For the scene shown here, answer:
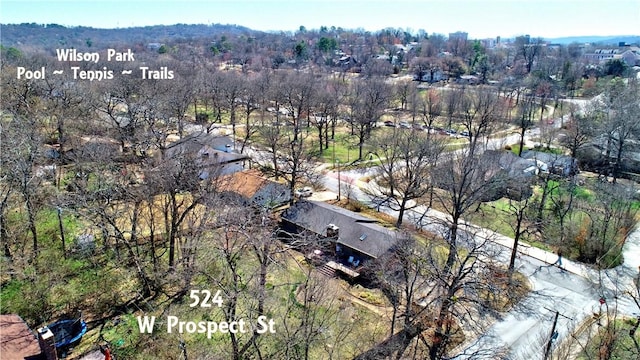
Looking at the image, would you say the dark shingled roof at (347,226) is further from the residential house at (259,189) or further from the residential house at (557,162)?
the residential house at (557,162)

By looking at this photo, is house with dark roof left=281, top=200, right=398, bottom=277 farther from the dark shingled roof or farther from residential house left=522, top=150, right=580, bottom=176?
residential house left=522, top=150, right=580, bottom=176

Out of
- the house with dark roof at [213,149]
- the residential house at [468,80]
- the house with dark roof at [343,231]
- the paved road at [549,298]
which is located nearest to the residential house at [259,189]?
the house with dark roof at [213,149]

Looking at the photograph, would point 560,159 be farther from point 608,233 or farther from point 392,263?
point 392,263

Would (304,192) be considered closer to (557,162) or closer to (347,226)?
(347,226)

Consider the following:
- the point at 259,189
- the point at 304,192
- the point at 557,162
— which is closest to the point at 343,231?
the point at 259,189

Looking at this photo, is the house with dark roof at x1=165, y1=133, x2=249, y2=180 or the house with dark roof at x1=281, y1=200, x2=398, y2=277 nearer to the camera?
the house with dark roof at x1=281, y1=200, x2=398, y2=277

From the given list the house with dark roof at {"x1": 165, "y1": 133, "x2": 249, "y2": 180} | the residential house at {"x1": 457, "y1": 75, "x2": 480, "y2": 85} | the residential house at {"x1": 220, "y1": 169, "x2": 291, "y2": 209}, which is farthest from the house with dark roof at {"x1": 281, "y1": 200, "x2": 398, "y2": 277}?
the residential house at {"x1": 457, "y1": 75, "x2": 480, "y2": 85}
